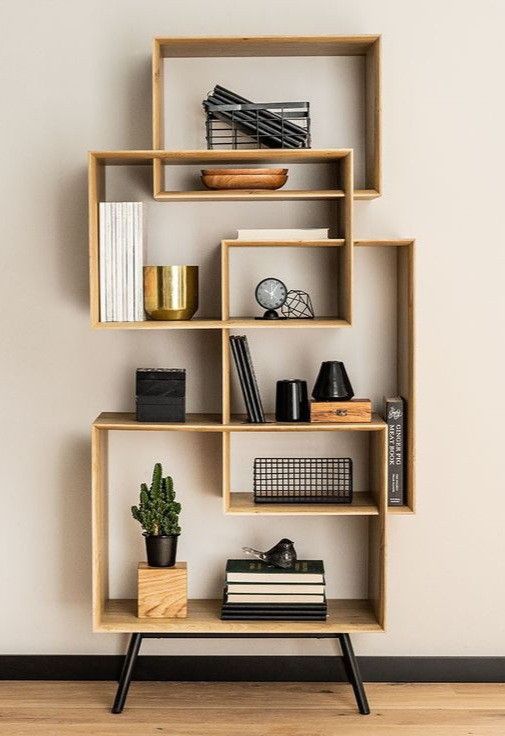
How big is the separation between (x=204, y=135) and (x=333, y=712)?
171cm

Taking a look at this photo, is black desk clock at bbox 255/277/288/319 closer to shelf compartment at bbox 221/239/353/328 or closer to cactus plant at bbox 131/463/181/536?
shelf compartment at bbox 221/239/353/328

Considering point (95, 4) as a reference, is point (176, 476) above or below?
below

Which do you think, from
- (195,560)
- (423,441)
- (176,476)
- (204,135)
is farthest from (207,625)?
(204,135)

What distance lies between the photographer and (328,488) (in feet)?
9.71

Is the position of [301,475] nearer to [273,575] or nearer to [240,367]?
[273,575]

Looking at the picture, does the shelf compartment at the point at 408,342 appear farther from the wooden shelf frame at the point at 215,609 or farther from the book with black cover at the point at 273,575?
the book with black cover at the point at 273,575

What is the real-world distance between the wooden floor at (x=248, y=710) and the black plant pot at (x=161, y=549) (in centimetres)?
41

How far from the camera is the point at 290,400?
9.27ft

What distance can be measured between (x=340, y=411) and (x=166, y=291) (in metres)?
0.59

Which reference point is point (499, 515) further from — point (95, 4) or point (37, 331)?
point (95, 4)

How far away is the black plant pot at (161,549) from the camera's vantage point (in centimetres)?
287

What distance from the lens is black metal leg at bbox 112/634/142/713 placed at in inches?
112

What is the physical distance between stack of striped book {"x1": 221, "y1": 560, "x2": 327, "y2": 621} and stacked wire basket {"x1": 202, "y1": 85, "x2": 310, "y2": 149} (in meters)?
1.22

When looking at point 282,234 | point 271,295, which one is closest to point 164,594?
point 271,295
